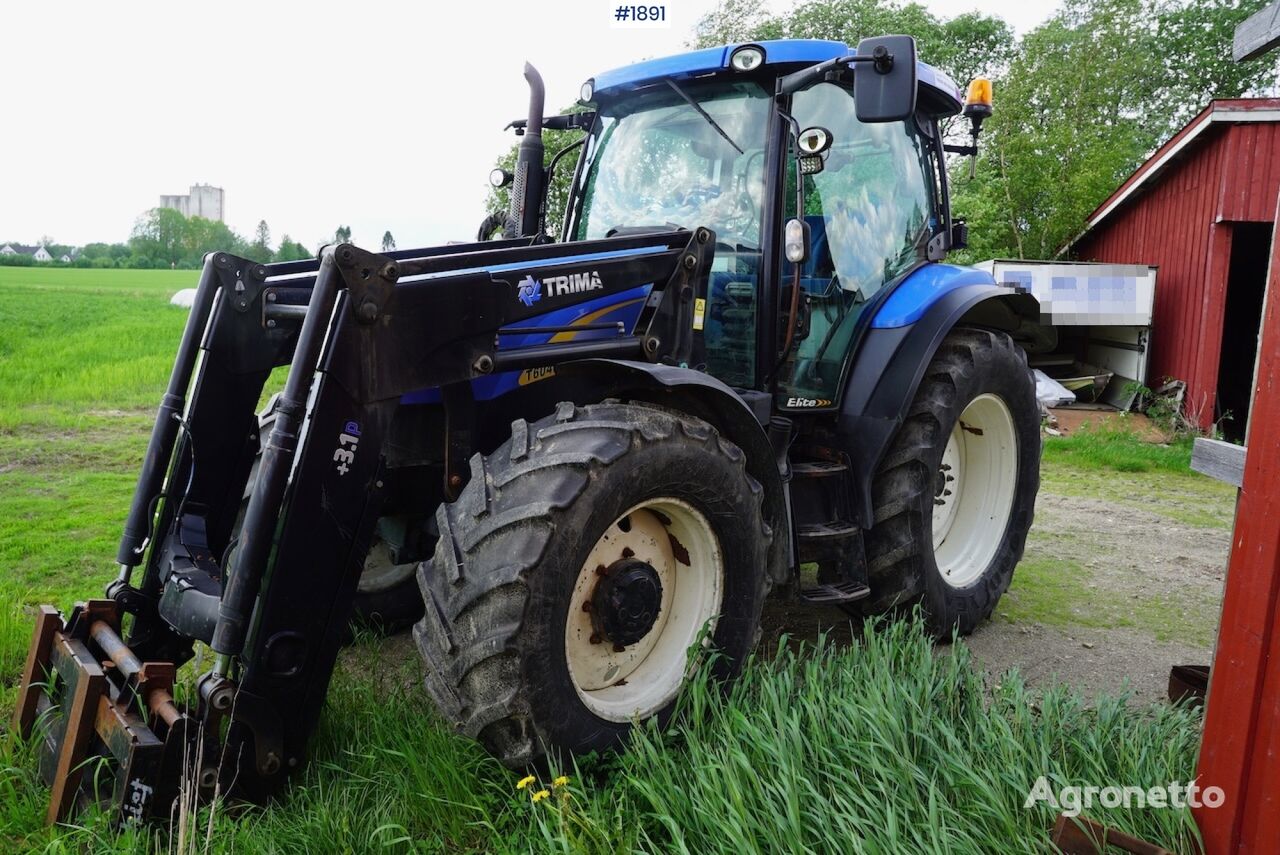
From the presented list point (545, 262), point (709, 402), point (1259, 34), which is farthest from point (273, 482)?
point (1259, 34)

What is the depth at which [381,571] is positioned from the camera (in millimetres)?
4168

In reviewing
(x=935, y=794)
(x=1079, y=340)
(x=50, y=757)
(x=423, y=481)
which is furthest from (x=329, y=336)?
(x=1079, y=340)

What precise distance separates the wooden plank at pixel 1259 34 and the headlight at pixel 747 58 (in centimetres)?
168

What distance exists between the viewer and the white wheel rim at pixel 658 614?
293cm

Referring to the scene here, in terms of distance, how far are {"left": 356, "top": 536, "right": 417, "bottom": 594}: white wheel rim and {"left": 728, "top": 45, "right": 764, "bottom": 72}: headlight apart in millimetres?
2419

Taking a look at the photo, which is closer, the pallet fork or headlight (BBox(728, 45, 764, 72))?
the pallet fork

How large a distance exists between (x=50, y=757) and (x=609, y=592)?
5.56ft

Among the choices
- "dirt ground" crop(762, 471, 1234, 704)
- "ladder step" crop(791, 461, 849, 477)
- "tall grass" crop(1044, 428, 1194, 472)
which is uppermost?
"ladder step" crop(791, 461, 849, 477)

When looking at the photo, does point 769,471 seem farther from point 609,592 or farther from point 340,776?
point 340,776

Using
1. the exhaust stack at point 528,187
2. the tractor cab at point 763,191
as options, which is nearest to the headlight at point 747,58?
the tractor cab at point 763,191

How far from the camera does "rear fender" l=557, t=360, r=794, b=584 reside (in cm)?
→ 312

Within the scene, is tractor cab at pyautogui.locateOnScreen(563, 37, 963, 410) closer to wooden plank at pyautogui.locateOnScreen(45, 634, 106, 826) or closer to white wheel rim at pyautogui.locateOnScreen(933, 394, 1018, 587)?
white wheel rim at pyautogui.locateOnScreen(933, 394, 1018, 587)

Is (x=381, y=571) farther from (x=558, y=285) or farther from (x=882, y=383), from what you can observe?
(x=882, y=383)

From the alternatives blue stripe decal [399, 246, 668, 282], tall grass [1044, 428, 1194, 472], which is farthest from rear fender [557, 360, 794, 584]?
tall grass [1044, 428, 1194, 472]
